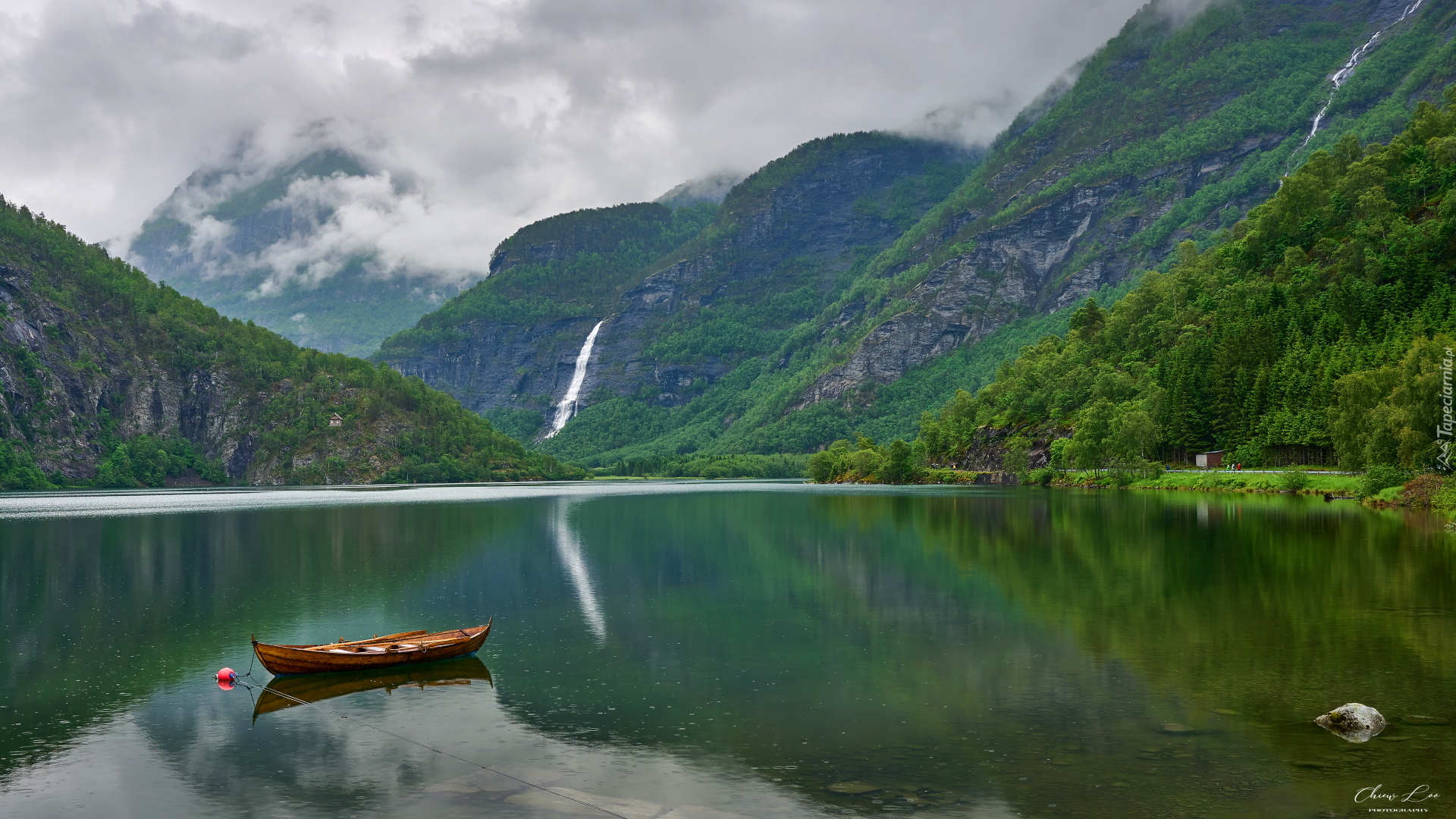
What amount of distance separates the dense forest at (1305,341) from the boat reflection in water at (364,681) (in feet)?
275

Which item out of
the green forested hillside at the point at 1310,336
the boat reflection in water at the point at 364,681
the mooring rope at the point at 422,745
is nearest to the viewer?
the mooring rope at the point at 422,745

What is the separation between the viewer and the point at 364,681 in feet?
102

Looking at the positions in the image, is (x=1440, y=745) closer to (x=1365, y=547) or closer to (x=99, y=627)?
(x=1365, y=547)

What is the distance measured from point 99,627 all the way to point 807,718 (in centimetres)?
3170

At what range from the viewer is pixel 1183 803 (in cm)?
1850

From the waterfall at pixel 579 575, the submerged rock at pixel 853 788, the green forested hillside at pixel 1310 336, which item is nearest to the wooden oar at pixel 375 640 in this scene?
the waterfall at pixel 579 575

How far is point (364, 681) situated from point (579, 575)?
25341 mm

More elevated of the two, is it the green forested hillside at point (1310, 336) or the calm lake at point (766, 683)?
the green forested hillside at point (1310, 336)

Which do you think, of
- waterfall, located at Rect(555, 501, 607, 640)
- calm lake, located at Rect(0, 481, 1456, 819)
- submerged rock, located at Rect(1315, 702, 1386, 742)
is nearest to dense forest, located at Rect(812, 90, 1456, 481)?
calm lake, located at Rect(0, 481, 1456, 819)

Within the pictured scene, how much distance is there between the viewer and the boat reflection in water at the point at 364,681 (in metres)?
29.3

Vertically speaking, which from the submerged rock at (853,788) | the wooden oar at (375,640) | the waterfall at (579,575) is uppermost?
the wooden oar at (375,640)

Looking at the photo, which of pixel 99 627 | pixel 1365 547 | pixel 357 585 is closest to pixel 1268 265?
pixel 1365 547

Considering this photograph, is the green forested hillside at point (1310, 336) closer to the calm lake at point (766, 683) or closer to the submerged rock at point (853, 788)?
the calm lake at point (766, 683)

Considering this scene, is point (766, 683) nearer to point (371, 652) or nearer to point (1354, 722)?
point (371, 652)
